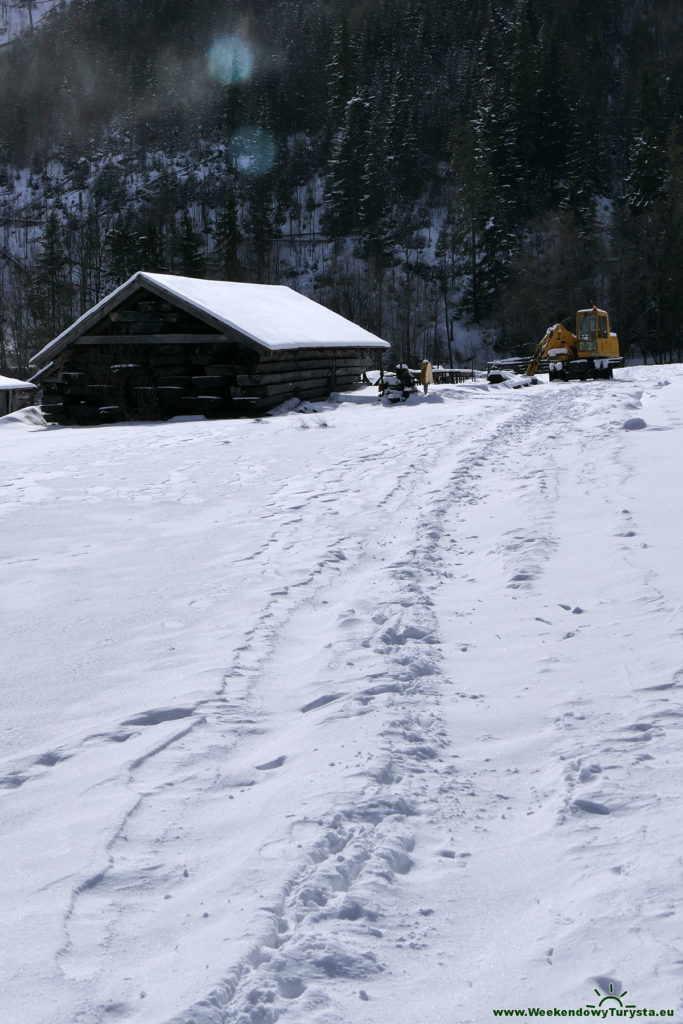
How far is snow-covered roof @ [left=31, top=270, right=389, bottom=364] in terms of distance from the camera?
63.8ft

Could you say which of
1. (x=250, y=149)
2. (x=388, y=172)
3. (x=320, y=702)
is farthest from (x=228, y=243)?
(x=320, y=702)

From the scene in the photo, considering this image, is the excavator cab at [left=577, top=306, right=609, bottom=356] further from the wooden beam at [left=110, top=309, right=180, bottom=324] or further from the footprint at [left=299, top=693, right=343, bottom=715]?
the footprint at [left=299, top=693, right=343, bottom=715]

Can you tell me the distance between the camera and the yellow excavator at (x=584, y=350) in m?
29.8

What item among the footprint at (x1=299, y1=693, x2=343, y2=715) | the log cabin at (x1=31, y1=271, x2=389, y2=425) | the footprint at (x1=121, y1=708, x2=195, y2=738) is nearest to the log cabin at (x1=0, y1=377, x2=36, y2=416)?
the log cabin at (x1=31, y1=271, x2=389, y2=425)

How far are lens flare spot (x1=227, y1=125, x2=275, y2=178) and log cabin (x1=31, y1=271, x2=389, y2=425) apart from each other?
223 feet

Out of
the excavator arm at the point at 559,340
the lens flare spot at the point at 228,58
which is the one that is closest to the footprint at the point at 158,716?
the excavator arm at the point at 559,340

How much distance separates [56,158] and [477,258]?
6027 cm

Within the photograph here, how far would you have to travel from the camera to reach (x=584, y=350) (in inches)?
1208

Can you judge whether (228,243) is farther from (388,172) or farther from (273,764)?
(273,764)

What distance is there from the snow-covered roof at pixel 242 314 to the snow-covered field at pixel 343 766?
490 inches

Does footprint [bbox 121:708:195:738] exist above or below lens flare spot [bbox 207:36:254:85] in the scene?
below

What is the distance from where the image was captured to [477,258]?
65.0 m

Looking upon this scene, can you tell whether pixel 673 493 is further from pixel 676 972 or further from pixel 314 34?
pixel 314 34

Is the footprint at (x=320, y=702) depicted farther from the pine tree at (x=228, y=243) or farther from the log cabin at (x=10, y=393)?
the pine tree at (x=228, y=243)
